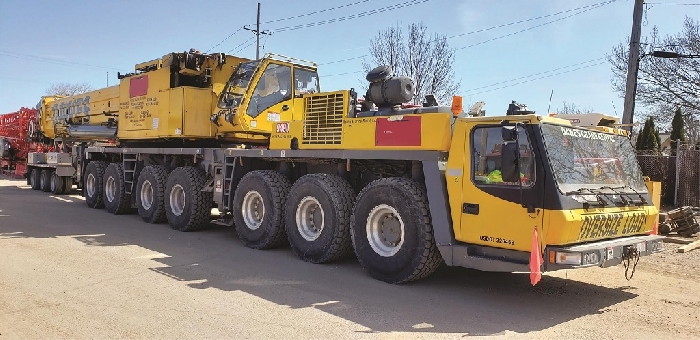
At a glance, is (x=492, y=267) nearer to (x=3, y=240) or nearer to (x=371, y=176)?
(x=371, y=176)

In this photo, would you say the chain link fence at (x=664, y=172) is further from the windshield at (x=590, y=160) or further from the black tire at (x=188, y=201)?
the black tire at (x=188, y=201)

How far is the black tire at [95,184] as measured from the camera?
14.8 metres

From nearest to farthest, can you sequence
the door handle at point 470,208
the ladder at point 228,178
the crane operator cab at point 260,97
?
the door handle at point 470,208, the ladder at point 228,178, the crane operator cab at point 260,97

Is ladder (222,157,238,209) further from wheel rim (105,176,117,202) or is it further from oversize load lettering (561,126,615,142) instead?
oversize load lettering (561,126,615,142)

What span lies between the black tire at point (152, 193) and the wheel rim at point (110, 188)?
59.4 inches

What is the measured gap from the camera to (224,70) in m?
12.2

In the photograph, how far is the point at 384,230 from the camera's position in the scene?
7.49 m

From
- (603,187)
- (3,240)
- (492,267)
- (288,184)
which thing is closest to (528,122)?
(603,187)

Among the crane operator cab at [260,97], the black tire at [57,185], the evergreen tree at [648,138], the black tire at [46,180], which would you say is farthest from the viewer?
the evergreen tree at [648,138]

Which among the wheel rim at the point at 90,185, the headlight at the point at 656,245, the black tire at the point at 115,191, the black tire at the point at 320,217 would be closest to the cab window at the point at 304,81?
the black tire at the point at 320,217

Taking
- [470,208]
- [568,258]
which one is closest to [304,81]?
[470,208]

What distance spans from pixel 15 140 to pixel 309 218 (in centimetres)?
2255

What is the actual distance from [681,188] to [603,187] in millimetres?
10767

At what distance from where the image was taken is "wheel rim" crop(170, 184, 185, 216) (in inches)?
457
